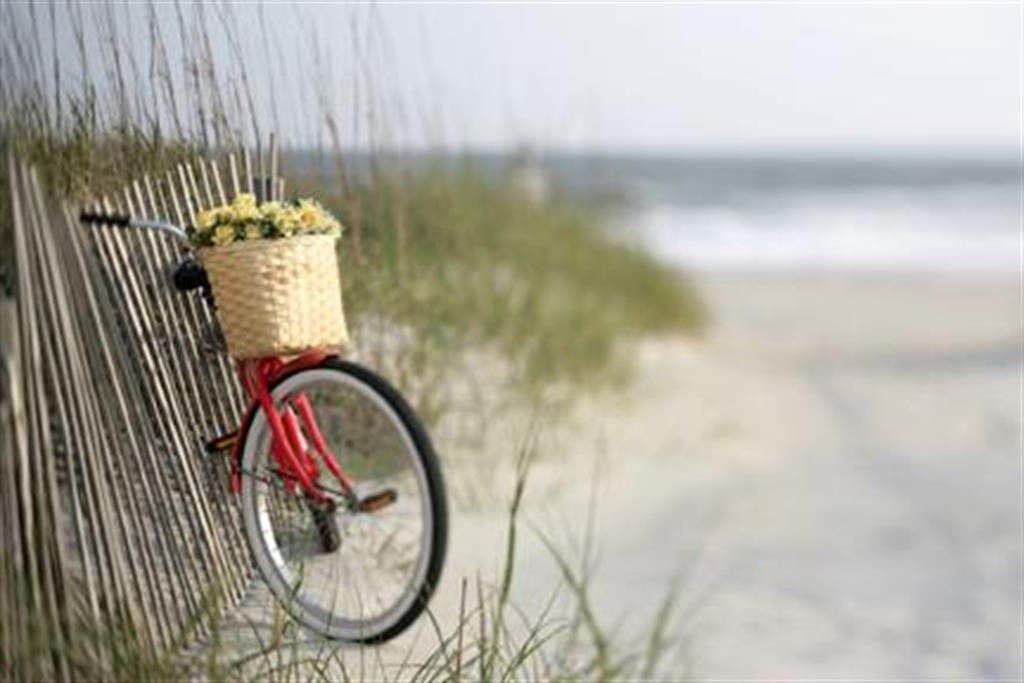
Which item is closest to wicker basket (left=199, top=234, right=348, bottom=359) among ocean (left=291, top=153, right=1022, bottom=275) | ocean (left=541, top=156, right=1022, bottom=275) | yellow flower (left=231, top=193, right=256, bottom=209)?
yellow flower (left=231, top=193, right=256, bottom=209)

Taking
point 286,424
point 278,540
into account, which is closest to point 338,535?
point 278,540

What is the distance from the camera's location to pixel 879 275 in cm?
1869

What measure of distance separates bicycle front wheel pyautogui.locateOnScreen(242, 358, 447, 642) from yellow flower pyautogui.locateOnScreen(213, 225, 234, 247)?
0.31 meters

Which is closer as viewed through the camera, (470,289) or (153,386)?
(153,386)

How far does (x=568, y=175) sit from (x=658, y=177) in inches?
857

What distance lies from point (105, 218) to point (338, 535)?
3.11 ft

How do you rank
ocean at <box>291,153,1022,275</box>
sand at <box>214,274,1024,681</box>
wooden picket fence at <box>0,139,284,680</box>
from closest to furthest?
wooden picket fence at <box>0,139,284,680</box>, sand at <box>214,274,1024,681</box>, ocean at <box>291,153,1022,275</box>

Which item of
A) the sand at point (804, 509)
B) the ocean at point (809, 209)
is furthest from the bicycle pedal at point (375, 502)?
the ocean at point (809, 209)

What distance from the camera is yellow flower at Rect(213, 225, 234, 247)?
122 inches

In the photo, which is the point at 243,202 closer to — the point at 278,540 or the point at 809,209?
the point at 278,540

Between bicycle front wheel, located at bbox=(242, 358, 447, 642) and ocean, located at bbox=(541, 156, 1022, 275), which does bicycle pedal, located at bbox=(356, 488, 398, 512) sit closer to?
bicycle front wheel, located at bbox=(242, 358, 447, 642)

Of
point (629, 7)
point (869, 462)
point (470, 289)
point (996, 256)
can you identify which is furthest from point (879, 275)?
point (629, 7)

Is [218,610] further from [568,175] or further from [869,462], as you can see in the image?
[568,175]

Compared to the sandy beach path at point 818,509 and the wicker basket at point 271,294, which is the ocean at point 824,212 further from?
the wicker basket at point 271,294
